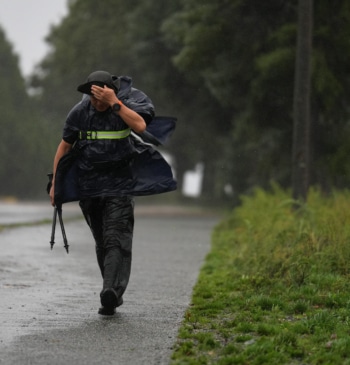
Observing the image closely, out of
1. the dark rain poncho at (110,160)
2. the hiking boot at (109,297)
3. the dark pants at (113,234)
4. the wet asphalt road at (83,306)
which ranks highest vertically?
the dark rain poncho at (110,160)

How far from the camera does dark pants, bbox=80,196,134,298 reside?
8.01 metres

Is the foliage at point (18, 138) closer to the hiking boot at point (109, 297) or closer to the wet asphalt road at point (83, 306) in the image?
the wet asphalt road at point (83, 306)

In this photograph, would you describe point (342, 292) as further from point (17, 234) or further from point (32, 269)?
point (17, 234)

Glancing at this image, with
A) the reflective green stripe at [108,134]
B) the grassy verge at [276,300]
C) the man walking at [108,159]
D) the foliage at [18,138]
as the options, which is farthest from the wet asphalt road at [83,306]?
the foliage at [18,138]

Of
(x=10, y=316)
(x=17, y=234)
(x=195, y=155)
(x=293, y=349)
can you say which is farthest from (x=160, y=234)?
(x=195, y=155)

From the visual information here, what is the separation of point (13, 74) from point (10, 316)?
2075 inches

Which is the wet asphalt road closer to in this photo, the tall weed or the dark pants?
the dark pants

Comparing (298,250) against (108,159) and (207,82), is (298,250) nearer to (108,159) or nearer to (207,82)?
(108,159)

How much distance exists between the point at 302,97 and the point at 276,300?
10.6 metres

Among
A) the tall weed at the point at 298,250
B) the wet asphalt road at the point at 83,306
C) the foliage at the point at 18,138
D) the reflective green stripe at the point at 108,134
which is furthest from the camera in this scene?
the foliage at the point at 18,138

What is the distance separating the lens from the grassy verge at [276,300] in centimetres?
634

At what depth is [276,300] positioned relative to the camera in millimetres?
8609

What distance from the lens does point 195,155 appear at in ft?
186

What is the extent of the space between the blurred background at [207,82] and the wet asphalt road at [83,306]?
6642mm
